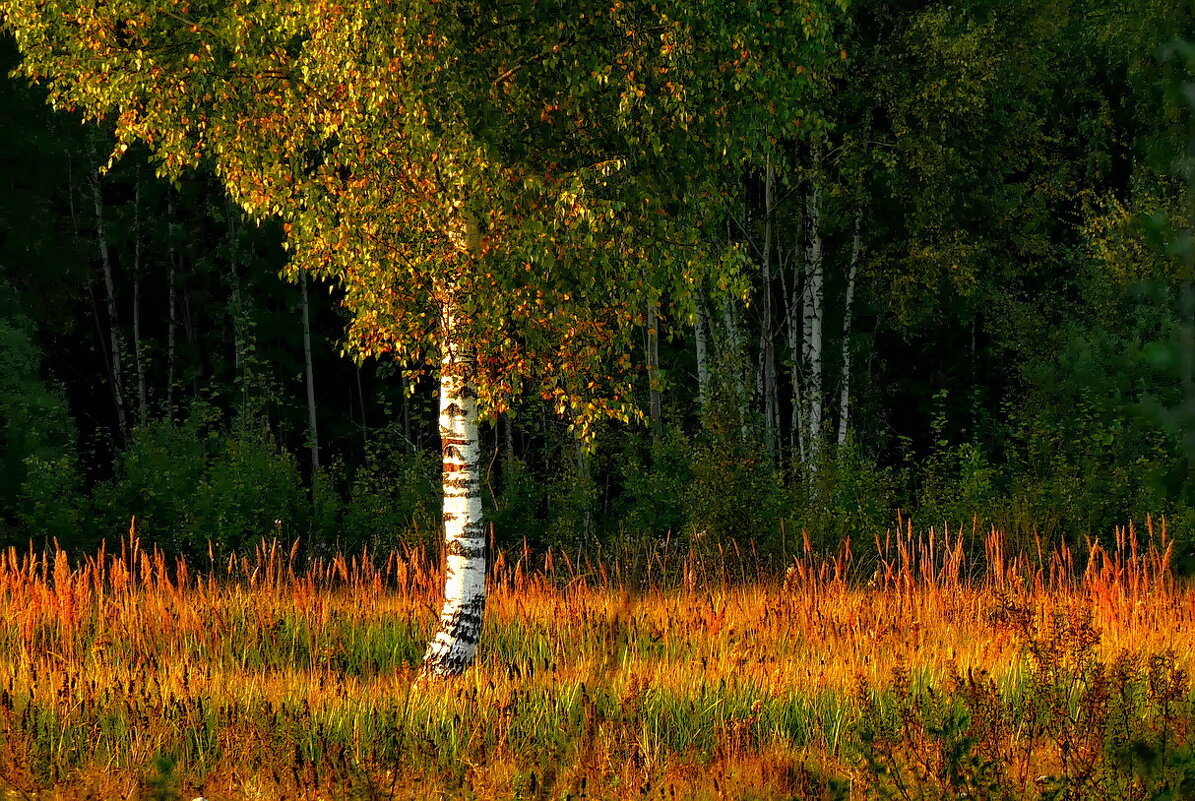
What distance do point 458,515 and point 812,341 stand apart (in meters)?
11.2

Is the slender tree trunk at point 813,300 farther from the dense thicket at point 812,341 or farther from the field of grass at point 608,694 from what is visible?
the field of grass at point 608,694

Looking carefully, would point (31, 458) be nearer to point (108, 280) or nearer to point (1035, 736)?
point (1035, 736)

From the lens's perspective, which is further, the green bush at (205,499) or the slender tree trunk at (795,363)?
the slender tree trunk at (795,363)

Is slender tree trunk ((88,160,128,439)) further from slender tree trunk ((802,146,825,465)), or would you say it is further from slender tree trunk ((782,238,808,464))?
slender tree trunk ((802,146,825,465))

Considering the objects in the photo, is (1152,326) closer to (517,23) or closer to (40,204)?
(517,23)

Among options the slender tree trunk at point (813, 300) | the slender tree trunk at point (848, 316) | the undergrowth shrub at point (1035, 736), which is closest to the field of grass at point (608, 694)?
the undergrowth shrub at point (1035, 736)

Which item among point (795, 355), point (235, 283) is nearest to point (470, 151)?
point (795, 355)

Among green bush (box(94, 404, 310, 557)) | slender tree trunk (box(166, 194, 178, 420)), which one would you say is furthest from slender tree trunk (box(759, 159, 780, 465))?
slender tree trunk (box(166, 194, 178, 420))

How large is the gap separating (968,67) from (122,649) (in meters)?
14.2

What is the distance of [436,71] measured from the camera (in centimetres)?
693

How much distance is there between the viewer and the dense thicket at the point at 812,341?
38.9 ft

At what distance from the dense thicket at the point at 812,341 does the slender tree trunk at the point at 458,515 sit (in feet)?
4.17

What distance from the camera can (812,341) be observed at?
59.1ft

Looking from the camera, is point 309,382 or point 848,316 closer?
point 848,316
